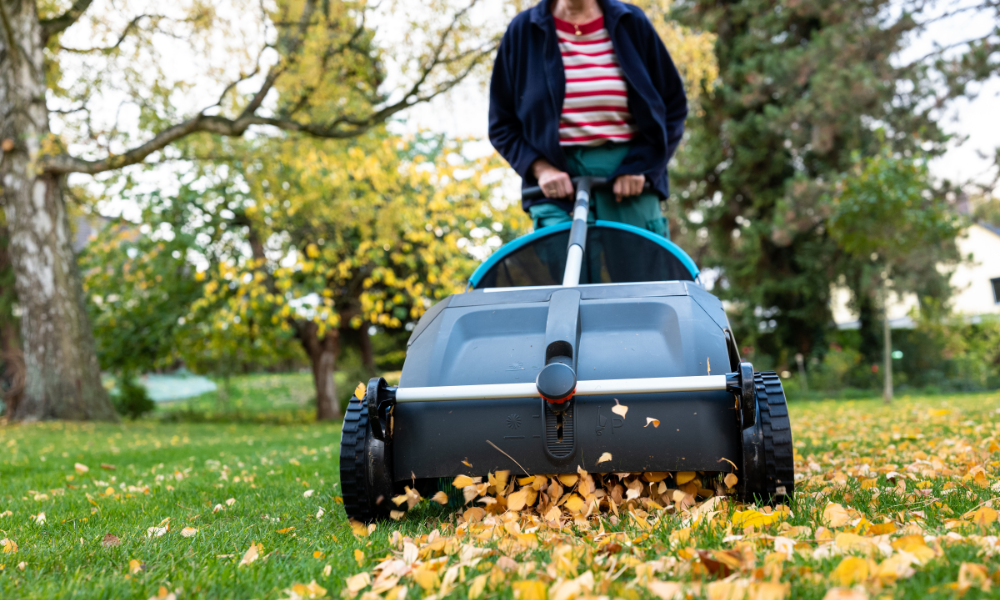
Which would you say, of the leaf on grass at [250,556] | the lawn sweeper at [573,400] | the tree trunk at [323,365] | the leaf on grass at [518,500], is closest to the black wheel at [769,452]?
the lawn sweeper at [573,400]

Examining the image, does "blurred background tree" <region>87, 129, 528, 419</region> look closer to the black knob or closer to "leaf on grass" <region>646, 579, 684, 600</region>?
the black knob

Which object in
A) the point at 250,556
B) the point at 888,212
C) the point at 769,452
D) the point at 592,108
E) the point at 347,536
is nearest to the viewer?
the point at 250,556

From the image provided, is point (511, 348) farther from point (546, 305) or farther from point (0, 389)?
point (0, 389)

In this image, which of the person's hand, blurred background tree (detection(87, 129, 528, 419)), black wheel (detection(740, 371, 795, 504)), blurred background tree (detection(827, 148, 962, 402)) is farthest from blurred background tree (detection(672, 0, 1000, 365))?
black wheel (detection(740, 371, 795, 504))

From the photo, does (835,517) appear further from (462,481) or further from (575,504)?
(462,481)

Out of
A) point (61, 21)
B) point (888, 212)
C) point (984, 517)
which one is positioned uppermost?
point (61, 21)

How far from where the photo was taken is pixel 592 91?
296cm

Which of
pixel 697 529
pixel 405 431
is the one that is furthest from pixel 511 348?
pixel 697 529

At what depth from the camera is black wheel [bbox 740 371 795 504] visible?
1.83 metres

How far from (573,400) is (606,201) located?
1284 mm

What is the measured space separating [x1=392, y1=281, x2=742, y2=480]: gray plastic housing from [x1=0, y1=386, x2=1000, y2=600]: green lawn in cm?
18

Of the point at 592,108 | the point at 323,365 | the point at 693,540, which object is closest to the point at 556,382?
the point at 693,540

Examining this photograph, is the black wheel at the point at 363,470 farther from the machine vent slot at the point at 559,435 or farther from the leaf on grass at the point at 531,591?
the leaf on grass at the point at 531,591

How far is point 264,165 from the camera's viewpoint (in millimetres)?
9836
